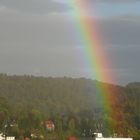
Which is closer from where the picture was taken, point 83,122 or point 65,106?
point 83,122

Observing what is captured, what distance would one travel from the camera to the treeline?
307ft

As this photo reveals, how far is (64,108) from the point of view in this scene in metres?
141

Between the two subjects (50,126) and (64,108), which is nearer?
(50,126)

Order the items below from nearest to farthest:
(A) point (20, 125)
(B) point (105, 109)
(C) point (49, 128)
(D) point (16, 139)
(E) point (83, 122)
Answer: (D) point (16, 139), (A) point (20, 125), (C) point (49, 128), (E) point (83, 122), (B) point (105, 109)

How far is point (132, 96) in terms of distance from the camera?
13775 cm

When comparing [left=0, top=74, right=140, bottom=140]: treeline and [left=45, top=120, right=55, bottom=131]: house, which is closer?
[left=0, top=74, right=140, bottom=140]: treeline

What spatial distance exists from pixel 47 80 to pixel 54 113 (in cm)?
4092

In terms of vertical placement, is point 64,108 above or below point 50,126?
above

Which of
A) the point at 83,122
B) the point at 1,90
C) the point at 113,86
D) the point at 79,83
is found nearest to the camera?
the point at 83,122

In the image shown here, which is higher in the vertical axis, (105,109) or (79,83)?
(79,83)

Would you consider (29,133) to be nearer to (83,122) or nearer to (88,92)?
(83,122)

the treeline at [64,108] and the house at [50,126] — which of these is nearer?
the treeline at [64,108]

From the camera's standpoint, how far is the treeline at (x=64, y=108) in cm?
9369

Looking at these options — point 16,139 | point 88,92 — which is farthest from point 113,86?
point 16,139
